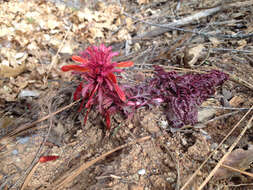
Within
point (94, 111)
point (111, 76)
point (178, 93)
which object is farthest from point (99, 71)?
point (178, 93)

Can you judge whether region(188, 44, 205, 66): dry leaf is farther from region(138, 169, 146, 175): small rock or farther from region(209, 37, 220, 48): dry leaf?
region(138, 169, 146, 175): small rock

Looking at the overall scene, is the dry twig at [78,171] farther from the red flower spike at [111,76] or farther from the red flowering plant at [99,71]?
the red flower spike at [111,76]

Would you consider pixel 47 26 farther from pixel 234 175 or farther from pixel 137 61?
pixel 234 175

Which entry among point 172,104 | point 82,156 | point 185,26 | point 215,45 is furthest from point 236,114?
point 185,26

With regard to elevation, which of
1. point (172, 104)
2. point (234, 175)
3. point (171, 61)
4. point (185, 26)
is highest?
point (185, 26)

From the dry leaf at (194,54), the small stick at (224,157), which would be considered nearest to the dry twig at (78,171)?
the small stick at (224,157)

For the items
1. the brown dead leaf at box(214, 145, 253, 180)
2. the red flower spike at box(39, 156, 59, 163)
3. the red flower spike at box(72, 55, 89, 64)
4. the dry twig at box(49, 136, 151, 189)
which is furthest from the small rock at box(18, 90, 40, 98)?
the brown dead leaf at box(214, 145, 253, 180)

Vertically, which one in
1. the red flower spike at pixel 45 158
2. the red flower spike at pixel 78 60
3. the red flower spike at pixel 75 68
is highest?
the red flower spike at pixel 78 60
